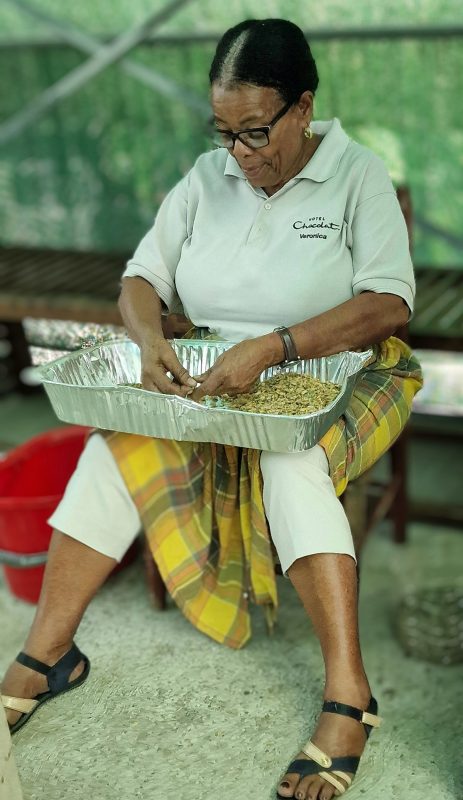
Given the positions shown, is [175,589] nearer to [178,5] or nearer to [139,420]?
[139,420]

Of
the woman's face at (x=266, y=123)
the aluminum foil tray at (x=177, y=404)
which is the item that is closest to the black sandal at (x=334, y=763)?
the aluminum foil tray at (x=177, y=404)

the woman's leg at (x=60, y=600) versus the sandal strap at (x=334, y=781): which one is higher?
the woman's leg at (x=60, y=600)

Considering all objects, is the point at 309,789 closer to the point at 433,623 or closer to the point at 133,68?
the point at 433,623

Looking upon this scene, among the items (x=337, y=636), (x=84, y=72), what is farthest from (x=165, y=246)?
(x=84, y=72)

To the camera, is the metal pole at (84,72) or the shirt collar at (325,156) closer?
the shirt collar at (325,156)

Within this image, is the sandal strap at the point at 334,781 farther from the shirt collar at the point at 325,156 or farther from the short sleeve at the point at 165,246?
the shirt collar at the point at 325,156

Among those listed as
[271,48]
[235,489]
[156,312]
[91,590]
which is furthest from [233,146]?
[91,590]

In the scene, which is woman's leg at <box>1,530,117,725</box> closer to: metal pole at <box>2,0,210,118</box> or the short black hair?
the short black hair

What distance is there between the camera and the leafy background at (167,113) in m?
3.31

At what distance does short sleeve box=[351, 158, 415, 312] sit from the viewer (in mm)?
2068

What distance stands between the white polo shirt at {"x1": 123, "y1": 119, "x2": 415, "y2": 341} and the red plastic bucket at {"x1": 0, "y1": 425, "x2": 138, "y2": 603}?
731 mm

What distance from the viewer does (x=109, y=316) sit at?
306 cm

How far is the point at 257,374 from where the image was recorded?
1984 mm

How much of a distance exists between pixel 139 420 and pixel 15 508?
2.38 feet
